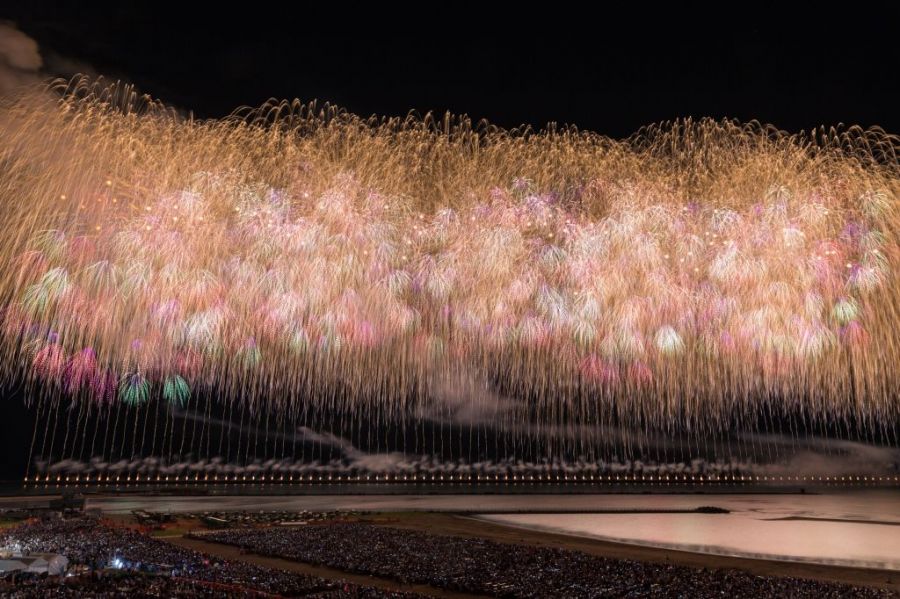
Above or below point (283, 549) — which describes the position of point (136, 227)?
above

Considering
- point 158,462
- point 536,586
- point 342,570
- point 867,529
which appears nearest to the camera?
point 536,586

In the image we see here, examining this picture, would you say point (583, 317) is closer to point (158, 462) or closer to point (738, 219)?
point (738, 219)

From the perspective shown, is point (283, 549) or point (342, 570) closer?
point (342, 570)

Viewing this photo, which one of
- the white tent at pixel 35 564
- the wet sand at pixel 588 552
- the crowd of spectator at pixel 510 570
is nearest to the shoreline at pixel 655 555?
the wet sand at pixel 588 552

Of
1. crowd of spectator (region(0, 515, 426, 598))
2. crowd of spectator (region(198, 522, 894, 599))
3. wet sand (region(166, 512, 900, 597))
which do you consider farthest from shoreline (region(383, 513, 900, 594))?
crowd of spectator (region(0, 515, 426, 598))

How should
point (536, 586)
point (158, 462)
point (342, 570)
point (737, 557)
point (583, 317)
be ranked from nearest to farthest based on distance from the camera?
point (536, 586)
point (342, 570)
point (583, 317)
point (737, 557)
point (158, 462)

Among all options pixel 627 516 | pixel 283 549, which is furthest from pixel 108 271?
pixel 627 516

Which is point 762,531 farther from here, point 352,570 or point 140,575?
point 140,575

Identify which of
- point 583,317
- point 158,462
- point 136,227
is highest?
point 136,227

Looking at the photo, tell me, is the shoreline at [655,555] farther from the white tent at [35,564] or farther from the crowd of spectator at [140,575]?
the white tent at [35,564]
